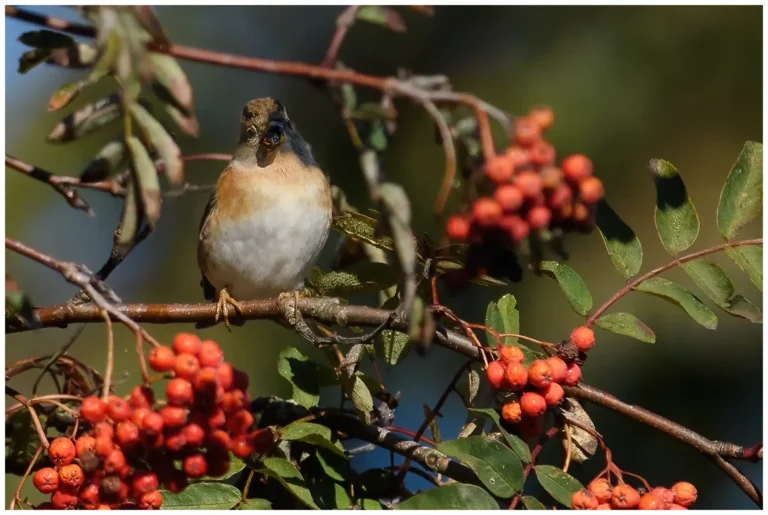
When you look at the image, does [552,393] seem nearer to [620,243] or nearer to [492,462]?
[492,462]

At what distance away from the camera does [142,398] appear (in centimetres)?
152

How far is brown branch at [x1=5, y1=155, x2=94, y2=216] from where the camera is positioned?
147cm

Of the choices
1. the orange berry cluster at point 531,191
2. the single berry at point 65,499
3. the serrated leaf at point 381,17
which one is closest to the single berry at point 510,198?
the orange berry cluster at point 531,191

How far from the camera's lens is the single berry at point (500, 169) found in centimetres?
137

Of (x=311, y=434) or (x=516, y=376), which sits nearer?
(x=516, y=376)

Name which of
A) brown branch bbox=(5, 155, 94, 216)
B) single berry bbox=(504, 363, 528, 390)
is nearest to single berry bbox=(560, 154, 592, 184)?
single berry bbox=(504, 363, 528, 390)

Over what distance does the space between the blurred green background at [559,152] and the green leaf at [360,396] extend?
1787 millimetres

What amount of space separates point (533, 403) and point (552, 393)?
0.15 feet

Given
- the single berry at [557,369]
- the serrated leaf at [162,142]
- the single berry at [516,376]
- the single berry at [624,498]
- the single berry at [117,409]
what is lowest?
the single berry at [117,409]

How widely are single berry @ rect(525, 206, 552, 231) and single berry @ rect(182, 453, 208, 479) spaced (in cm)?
71

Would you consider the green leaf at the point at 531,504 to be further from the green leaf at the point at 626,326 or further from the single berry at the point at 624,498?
the green leaf at the point at 626,326

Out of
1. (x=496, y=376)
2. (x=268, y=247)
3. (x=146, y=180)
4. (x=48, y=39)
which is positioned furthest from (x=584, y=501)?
(x=268, y=247)

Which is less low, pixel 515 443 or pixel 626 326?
pixel 626 326

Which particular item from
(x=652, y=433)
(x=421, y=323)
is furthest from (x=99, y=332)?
(x=421, y=323)
